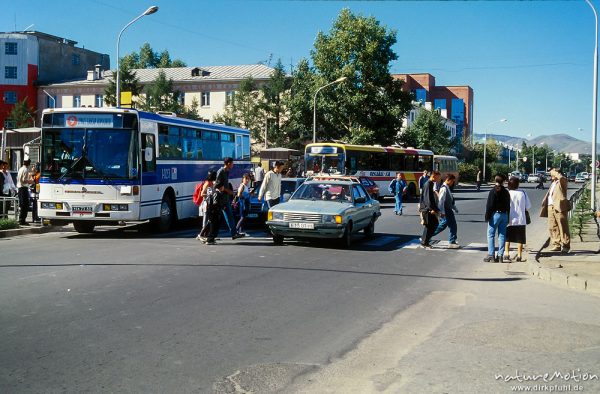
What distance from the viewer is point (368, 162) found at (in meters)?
39.1

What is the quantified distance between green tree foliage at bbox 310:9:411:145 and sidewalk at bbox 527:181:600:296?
147 feet

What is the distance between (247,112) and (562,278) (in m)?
63.7

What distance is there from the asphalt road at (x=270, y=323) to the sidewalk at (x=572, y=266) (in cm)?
43

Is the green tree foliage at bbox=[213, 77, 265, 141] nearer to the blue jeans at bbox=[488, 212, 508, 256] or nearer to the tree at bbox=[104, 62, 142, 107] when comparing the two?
the tree at bbox=[104, 62, 142, 107]

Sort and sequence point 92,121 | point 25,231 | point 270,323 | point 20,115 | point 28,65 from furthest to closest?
point 28,65 → point 20,115 → point 25,231 → point 92,121 → point 270,323

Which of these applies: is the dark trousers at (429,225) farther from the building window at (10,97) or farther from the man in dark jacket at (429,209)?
the building window at (10,97)

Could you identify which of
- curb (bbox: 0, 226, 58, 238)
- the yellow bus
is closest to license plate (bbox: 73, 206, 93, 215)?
curb (bbox: 0, 226, 58, 238)

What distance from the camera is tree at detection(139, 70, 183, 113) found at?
Answer: 72.9m

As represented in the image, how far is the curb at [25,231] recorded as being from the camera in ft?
54.2

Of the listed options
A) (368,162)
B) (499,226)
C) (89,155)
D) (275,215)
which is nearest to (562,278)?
(499,226)

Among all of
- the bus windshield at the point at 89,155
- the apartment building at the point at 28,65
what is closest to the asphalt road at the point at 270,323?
the bus windshield at the point at 89,155

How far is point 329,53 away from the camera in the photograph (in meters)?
61.8

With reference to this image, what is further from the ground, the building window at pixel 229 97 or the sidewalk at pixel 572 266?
the building window at pixel 229 97

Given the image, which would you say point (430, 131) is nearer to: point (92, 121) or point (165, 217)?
point (165, 217)
